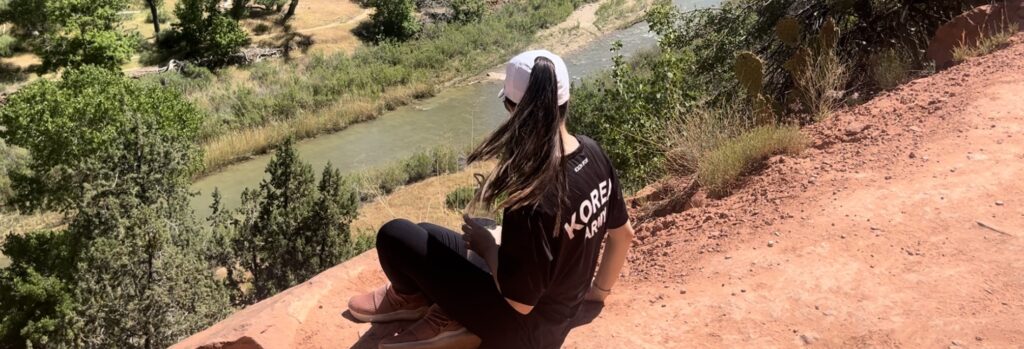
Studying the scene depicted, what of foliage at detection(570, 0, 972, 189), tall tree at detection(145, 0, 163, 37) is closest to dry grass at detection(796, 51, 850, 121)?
foliage at detection(570, 0, 972, 189)

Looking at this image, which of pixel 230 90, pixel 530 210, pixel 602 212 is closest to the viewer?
pixel 530 210

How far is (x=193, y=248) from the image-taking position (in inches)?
428

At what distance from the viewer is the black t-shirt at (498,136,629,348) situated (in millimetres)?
2568

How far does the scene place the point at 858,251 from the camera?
3.99 m

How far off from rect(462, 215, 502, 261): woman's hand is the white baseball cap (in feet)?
1.86

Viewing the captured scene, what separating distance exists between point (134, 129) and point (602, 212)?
1131cm

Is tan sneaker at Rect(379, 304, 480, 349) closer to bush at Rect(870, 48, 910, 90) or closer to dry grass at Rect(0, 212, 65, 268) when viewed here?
bush at Rect(870, 48, 910, 90)

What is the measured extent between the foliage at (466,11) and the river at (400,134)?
8.31 metres

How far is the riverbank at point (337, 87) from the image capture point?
23.7 m

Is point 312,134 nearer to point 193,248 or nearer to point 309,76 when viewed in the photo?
point 309,76

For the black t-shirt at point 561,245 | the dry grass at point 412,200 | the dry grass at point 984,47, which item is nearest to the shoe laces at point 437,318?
the black t-shirt at point 561,245

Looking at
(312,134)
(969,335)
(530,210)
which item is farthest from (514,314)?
(312,134)

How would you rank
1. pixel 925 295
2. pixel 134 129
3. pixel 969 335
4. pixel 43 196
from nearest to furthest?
pixel 969 335 < pixel 925 295 < pixel 134 129 < pixel 43 196

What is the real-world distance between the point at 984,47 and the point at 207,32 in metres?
28.8
